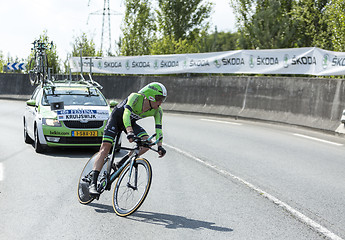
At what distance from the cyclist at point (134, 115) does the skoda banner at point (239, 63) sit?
11051 mm

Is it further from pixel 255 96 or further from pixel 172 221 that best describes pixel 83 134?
pixel 255 96

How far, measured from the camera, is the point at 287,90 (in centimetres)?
1777

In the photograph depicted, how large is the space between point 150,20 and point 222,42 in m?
50.9

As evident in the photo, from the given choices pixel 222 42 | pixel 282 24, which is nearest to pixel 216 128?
pixel 282 24

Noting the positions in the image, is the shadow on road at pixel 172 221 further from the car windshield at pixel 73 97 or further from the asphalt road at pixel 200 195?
the car windshield at pixel 73 97

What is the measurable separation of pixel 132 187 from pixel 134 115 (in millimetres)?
841

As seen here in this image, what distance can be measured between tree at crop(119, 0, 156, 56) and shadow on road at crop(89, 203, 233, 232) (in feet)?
128

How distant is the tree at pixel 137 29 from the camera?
45031mm

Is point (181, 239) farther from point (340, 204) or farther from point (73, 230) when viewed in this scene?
point (340, 204)

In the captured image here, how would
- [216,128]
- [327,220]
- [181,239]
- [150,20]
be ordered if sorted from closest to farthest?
[181,239] < [327,220] < [216,128] < [150,20]

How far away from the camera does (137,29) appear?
4581 cm

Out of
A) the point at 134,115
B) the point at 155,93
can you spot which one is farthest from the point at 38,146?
the point at 155,93

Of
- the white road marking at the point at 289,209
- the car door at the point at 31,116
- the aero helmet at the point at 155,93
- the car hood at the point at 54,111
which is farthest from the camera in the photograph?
the car door at the point at 31,116

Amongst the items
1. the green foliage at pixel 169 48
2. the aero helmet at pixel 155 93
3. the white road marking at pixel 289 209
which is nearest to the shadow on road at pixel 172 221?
the white road marking at pixel 289 209
